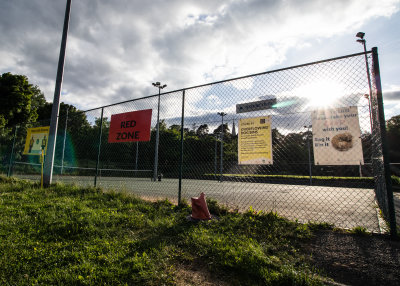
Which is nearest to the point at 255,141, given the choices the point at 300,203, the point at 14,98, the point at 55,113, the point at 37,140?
the point at 300,203

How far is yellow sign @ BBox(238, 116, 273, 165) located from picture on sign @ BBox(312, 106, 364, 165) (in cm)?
88

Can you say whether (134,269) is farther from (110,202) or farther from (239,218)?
(110,202)

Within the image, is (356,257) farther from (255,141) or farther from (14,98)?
(14,98)

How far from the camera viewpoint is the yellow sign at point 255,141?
4.46 m

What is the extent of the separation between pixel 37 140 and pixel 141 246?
31.7 ft

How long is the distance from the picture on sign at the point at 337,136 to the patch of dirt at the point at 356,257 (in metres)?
1.26

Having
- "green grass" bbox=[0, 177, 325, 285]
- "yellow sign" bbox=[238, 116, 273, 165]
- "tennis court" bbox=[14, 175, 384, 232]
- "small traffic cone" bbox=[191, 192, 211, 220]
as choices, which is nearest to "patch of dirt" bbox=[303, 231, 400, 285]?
"green grass" bbox=[0, 177, 325, 285]

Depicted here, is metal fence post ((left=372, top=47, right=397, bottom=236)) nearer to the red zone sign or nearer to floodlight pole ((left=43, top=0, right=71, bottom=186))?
the red zone sign

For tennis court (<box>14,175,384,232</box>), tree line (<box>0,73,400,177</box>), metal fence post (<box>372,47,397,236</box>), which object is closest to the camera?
metal fence post (<box>372,47,397,236</box>)

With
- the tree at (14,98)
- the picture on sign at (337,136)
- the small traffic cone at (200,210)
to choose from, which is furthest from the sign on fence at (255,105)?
the tree at (14,98)

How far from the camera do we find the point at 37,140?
32.1ft

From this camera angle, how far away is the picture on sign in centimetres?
372

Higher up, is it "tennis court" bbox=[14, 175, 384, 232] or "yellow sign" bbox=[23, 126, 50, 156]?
"yellow sign" bbox=[23, 126, 50, 156]

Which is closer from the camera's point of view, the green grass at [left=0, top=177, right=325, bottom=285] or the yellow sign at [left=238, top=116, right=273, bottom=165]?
the green grass at [left=0, top=177, right=325, bottom=285]
